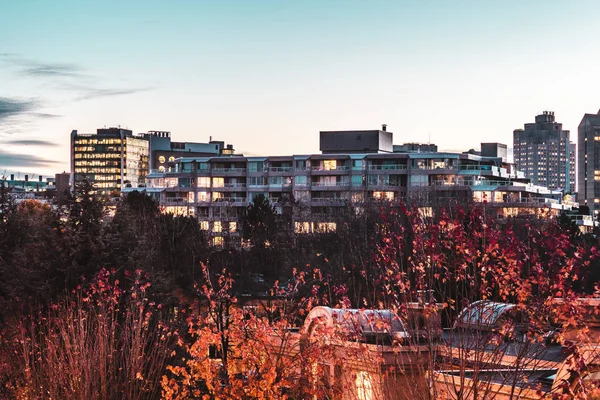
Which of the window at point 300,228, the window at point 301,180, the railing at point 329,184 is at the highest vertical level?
the window at point 301,180

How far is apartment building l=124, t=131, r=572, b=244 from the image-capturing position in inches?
4769

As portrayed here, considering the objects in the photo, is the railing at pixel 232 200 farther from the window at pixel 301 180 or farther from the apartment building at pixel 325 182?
the window at pixel 301 180

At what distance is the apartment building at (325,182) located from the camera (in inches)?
4769

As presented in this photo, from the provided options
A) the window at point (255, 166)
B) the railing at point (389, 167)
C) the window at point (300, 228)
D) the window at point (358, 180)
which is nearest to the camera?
the window at point (300, 228)

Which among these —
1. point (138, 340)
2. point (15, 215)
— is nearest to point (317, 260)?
point (15, 215)

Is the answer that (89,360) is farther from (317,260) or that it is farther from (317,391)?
(317,260)

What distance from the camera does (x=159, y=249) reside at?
7088 cm

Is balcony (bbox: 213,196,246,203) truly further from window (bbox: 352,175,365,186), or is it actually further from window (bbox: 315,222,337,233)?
window (bbox: 315,222,337,233)

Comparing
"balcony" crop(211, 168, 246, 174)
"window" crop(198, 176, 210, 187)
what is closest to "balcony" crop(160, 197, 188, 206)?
"window" crop(198, 176, 210, 187)

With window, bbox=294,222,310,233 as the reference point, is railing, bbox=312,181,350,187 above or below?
above

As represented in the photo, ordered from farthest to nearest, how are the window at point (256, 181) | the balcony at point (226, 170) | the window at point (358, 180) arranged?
the balcony at point (226, 170) → the window at point (256, 181) → the window at point (358, 180)

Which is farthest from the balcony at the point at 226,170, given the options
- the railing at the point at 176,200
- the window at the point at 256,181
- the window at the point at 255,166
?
the railing at the point at 176,200

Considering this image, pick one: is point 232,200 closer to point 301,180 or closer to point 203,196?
point 203,196

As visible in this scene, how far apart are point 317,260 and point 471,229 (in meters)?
46.4
